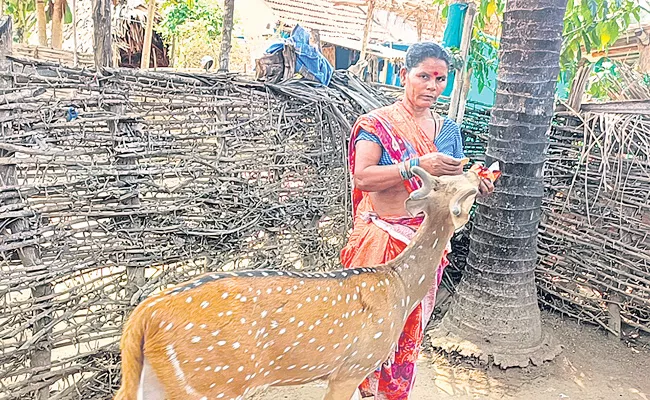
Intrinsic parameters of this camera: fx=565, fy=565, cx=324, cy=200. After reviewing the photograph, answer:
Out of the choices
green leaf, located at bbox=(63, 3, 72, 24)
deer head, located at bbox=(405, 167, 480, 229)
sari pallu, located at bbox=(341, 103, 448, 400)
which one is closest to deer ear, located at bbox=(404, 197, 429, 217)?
deer head, located at bbox=(405, 167, 480, 229)

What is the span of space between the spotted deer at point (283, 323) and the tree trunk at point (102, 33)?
212cm

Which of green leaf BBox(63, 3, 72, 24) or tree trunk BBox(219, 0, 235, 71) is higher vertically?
green leaf BBox(63, 3, 72, 24)

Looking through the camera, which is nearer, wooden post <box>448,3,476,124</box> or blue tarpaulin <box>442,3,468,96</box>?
wooden post <box>448,3,476,124</box>

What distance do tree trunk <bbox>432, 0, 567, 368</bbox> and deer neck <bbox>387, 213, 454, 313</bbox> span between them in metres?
1.77

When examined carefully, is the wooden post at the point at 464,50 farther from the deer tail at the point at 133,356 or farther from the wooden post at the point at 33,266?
the deer tail at the point at 133,356

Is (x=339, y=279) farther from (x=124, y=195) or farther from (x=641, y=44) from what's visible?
(x=641, y=44)

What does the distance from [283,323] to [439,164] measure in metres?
1.01

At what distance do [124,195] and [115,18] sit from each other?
29.9ft

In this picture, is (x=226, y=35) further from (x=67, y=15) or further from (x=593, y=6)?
(x=67, y=15)

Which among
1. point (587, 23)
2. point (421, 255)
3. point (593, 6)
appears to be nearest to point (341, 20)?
point (587, 23)

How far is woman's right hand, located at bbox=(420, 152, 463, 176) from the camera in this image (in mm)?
2547

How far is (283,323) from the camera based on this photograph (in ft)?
7.09

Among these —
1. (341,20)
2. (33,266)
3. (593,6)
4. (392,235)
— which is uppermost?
(341,20)

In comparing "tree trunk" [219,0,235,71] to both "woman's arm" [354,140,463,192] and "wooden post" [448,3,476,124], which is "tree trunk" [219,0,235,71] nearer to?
"wooden post" [448,3,476,124]
